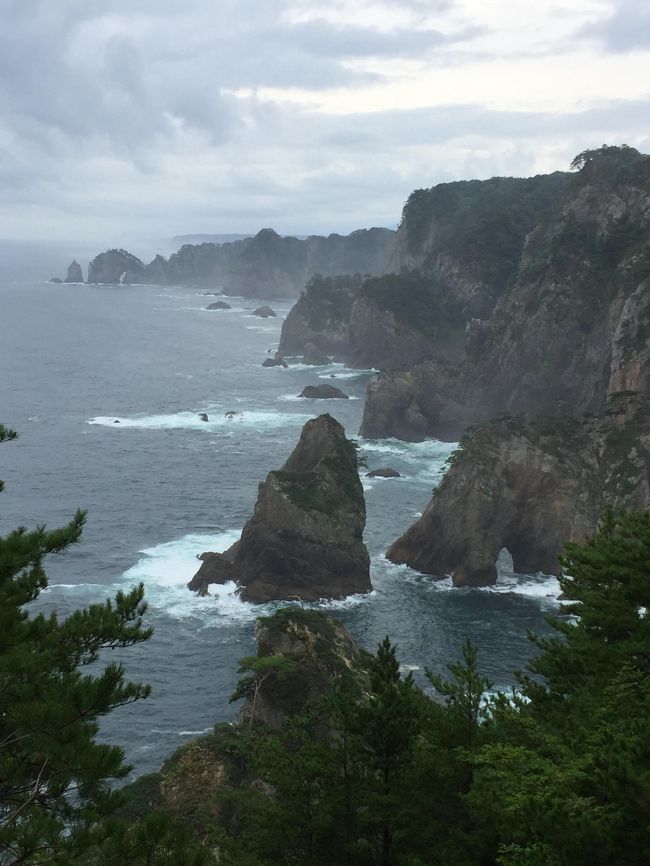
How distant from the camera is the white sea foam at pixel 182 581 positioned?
199 ft

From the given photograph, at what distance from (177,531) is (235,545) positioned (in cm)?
983

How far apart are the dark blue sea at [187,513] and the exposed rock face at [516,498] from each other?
224 cm

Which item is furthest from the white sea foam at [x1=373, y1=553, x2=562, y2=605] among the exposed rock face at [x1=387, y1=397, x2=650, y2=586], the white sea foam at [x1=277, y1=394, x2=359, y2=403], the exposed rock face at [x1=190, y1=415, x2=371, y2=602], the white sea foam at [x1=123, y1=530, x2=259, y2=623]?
the white sea foam at [x1=277, y1=394, x2=359, y2=403]

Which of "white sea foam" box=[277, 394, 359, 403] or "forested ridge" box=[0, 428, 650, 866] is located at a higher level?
"forested ridge" box=[0, 428, 650, 866]

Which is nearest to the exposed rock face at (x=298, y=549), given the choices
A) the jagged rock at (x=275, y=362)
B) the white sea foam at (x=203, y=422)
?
the white sea foam at (x=203, y=422)

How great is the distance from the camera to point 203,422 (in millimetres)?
115812

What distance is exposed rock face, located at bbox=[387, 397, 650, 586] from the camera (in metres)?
66.4

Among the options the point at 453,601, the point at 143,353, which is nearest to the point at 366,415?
the point at 453,601

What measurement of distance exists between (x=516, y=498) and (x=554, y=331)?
4322 cm

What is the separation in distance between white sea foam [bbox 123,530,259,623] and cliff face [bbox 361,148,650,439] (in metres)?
44.2

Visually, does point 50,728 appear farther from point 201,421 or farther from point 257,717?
point 201,421

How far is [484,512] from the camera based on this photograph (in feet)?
222

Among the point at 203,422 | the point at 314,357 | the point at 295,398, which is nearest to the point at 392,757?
the point at 203,422

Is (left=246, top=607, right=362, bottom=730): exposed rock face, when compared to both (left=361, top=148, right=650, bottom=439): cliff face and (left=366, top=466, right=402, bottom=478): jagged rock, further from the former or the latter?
(left=361, top=148, right=650, bottom=439): cliff face
